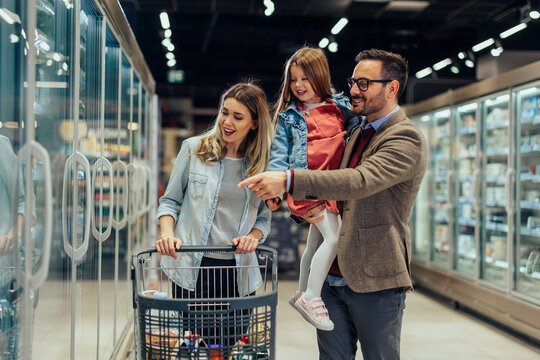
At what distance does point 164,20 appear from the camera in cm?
777

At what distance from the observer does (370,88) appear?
7.09 feet

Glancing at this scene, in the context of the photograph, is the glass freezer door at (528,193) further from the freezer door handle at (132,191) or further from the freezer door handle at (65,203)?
the freezer door handle at (65,203)

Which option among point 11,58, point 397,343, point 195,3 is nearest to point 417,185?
point 397,343

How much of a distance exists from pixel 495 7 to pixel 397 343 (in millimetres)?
7021

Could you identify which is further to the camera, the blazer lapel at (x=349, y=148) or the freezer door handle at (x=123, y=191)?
the freezer door handle at (x=123, y=191)

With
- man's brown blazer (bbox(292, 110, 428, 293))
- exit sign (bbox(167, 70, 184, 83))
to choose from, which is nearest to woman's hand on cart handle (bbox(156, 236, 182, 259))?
man's brown blazer (bbox(292, 110, 428, 293))

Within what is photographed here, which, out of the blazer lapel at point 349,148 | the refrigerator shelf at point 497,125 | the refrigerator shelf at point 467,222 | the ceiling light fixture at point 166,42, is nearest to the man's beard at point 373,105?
the blazer lapel at point 349,148

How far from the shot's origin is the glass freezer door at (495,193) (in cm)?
575

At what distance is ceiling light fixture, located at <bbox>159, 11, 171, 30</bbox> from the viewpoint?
7477 millimetres

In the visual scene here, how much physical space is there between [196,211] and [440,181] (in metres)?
5.78

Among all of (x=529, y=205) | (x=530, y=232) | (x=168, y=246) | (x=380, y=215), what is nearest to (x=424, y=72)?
(x=529, y=205)

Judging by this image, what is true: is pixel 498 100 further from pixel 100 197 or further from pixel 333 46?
pixel 100 197

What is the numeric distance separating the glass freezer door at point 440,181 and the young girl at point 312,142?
15.9 ft

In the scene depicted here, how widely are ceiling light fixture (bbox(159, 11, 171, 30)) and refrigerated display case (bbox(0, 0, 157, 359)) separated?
11.6ft
